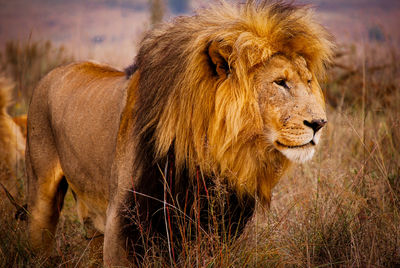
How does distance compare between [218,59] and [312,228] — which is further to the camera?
[312,228]

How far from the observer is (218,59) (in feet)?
7.54

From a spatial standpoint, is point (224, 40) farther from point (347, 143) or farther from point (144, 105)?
point (347, 143)

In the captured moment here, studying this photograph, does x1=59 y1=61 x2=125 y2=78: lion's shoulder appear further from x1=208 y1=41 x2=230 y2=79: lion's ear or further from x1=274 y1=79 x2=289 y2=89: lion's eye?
x1=274 y1=79 x2=289 y2=89: lion's eye

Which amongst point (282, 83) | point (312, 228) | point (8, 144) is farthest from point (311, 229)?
point (8, 144)

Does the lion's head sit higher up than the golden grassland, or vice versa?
the lion's head

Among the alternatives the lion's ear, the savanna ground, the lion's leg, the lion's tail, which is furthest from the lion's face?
the lion's tail

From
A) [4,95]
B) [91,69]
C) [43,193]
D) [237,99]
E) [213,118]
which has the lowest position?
[43,193]

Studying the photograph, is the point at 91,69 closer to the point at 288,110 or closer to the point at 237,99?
the point at 237,99

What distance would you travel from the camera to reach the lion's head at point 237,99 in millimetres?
2246

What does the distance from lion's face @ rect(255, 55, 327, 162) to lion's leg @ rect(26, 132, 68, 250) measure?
1.84 metres

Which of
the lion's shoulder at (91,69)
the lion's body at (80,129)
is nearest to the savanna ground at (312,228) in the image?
the lion's body at (80,129)

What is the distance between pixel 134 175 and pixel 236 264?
738mm

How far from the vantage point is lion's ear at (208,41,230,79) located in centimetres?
226

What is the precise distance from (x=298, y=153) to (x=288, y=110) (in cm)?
23
